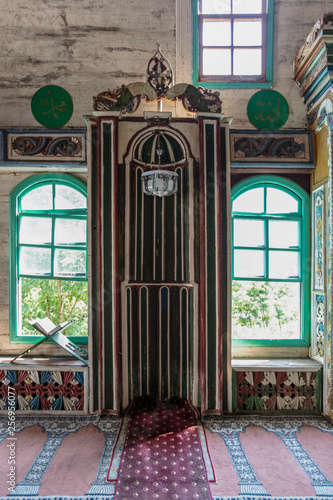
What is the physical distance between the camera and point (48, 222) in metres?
4.27

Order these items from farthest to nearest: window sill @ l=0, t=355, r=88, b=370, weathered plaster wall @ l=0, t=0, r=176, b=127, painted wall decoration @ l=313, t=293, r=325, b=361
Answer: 1. weathered plaster wall @ l=0, t=0, r=176, b=127
2. painted wall decoration @ l=313, t=293, r=325, b=361
3. window sill @ l=0, t=355, r=88, b=370

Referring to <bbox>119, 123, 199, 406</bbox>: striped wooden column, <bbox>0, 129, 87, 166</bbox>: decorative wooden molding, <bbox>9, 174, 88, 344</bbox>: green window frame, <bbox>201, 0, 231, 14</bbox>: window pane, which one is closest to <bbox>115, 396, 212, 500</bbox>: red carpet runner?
<bbox>119, 123, 199, 406</bbox>: striped wooden column

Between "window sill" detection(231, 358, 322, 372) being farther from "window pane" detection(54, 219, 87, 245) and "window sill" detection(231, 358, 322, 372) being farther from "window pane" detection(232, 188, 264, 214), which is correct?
"window pane" detection(54, 219, 87, 245)

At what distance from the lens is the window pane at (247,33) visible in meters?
4.31

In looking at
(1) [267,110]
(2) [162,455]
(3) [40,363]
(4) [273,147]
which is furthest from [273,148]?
(3) [40,363]

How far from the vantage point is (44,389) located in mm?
3793

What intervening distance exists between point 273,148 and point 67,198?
2522 millimetres

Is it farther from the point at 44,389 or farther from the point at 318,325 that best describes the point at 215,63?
the point at 44,389

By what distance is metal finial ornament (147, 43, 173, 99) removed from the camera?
3730 mm

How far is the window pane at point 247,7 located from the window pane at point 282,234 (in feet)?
8.56

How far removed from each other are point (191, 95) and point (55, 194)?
77.4 inches

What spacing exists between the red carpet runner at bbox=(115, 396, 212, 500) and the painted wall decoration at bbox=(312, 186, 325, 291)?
1996mm

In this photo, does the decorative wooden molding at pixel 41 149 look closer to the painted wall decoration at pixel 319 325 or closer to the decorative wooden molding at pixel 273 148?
the decorative wooden molding at pixel 273 148

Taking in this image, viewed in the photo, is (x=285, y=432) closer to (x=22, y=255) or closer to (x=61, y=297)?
(x=61, y=297)
